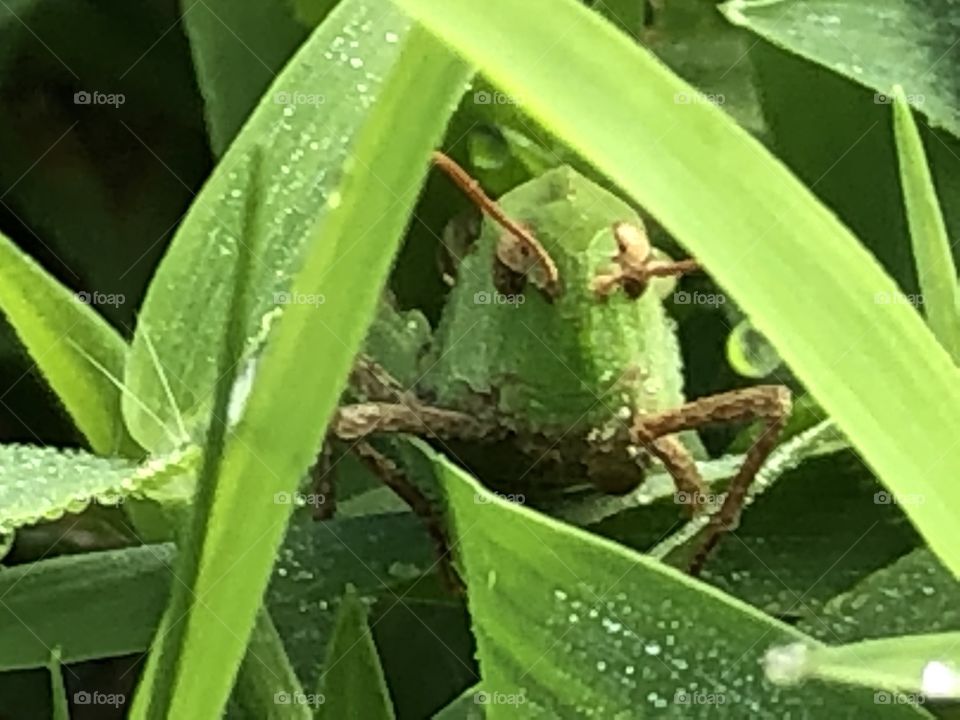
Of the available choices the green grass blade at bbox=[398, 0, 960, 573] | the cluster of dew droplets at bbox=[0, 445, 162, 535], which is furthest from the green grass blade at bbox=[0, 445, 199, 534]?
the green grass blade at bbox=[398, 0, 960, 573]

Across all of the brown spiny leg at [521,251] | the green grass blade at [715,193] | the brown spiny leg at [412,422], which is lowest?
the brown spiny leg at [412,422]

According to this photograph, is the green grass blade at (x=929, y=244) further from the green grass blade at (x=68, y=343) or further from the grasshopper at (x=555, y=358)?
the green grass blade at (x=68, y=343)

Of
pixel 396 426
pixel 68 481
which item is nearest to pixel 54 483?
pixel 68 481

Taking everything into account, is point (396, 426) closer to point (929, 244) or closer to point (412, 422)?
point (412, 422)

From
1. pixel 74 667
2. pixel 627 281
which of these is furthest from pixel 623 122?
pixel 74 667

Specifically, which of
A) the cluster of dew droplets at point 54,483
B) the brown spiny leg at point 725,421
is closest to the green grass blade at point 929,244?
the brown spiny leg at point 725,421
